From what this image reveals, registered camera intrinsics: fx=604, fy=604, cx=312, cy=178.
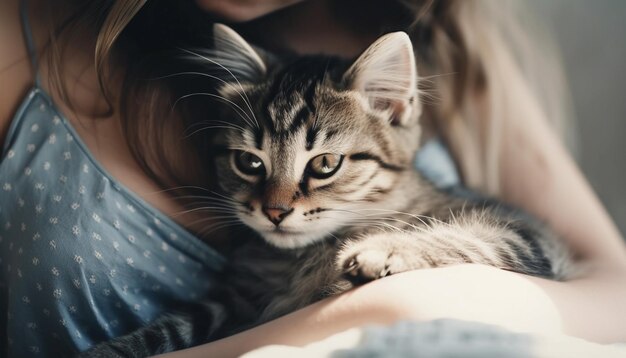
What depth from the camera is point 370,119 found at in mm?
975

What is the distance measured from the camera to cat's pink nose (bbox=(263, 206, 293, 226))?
0.90 meters

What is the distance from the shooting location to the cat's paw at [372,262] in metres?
0.82

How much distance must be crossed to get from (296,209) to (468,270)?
0.26m

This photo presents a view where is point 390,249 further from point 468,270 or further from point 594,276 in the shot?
point 594,276

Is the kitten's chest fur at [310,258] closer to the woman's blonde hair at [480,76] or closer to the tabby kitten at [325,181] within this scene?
the tabby kitten at [325,181]

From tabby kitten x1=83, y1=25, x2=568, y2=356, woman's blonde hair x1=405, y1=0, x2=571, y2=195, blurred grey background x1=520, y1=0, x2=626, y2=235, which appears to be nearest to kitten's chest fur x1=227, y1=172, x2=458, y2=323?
tabby kitten x1=83, y1=25, x2=568, y2=356

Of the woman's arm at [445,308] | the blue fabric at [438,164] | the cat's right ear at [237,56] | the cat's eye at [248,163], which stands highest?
the cat's right ear at [237,56]

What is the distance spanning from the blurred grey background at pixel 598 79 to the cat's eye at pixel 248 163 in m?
0.87

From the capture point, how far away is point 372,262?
820 millimetres

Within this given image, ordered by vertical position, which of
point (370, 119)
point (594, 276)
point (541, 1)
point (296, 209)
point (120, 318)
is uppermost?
point (541, 1)

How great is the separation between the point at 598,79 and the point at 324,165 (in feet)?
2.93

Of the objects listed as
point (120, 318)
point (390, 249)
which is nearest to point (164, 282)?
point (120, 318)

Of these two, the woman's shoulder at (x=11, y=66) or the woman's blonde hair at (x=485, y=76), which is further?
the woman's blonde hair at (x=485, y=76)

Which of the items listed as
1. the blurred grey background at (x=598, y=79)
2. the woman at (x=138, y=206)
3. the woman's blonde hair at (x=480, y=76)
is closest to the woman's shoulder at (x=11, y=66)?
the woman at (x=138, y=206)
